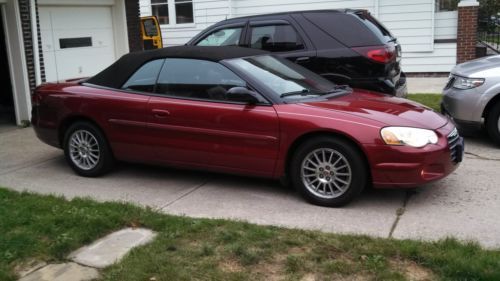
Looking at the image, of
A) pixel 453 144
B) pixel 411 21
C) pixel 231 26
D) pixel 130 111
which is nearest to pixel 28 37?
pixel 231 26

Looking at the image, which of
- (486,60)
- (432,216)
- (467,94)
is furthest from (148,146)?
(486,60)

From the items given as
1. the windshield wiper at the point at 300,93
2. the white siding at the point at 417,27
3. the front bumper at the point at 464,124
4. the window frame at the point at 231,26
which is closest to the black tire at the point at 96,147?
the windshield wiper at the point at 300,93

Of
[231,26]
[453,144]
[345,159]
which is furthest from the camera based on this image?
[231,26]

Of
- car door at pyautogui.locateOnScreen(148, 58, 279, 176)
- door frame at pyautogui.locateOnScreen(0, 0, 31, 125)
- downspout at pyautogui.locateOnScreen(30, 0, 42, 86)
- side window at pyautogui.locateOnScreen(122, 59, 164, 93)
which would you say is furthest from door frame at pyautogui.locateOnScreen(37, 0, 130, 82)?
car door at pyautogui.locateOnScreen(148, 58, 279, 176)

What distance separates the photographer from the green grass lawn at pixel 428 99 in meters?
10.1

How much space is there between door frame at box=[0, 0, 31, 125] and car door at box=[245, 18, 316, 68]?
3896 mm

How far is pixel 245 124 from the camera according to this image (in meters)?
5.55

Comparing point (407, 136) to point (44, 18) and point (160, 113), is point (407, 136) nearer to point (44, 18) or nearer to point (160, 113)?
point (160, 113)

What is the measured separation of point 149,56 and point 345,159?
2.59 meters

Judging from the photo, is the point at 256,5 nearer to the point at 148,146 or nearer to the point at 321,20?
the point at 321,20

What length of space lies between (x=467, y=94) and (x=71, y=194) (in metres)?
5.17

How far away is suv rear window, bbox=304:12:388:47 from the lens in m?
7.78

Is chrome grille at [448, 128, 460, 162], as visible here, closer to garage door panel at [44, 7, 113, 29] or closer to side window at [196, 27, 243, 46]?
side window at [196, 27, 243, 46]

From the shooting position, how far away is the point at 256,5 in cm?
1605
